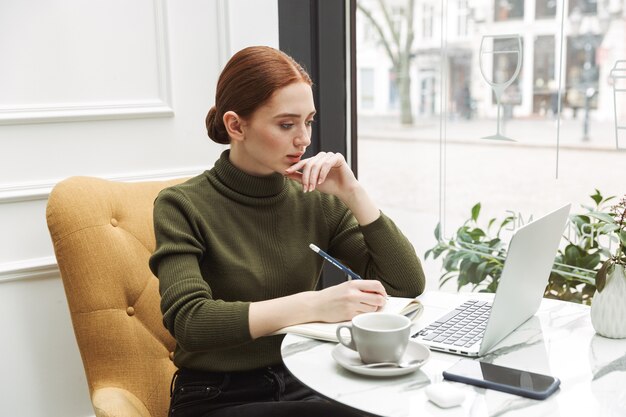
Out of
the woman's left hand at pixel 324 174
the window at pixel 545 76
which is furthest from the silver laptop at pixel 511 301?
the window at pixel 545 76

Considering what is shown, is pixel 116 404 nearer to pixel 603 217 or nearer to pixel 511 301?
pixel 511 301

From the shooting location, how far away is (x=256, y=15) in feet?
7.26

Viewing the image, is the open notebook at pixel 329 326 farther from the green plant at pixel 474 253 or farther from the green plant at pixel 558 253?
the green plant at pixel 474 253

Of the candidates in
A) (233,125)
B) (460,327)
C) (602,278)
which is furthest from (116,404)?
(602,278)

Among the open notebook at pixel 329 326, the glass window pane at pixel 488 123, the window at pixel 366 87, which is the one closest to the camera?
the open notebook at pixel 329 326

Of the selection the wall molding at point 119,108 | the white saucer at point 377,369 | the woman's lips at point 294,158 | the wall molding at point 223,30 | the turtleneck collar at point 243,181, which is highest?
the wall molding at point 223,30

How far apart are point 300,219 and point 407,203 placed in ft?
2.60

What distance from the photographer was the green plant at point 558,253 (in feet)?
5.94

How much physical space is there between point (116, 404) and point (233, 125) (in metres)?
0.65

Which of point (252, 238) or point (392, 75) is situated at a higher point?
point (392, 75)

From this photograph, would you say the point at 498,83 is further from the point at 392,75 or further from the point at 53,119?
the point at 53,119

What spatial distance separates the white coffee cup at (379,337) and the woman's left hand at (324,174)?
1.38ft

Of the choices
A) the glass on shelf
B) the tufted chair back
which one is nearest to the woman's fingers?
the tufted chair back

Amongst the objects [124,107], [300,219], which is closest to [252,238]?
[300,219]
